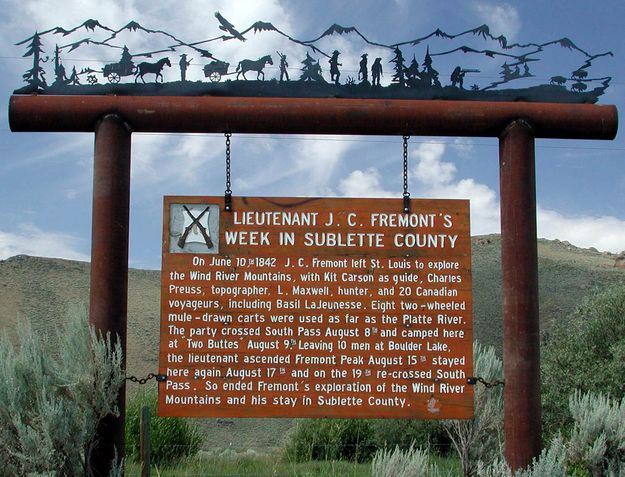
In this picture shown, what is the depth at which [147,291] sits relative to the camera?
43.6 metres

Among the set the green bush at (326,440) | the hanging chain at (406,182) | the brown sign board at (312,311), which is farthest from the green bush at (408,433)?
the hanging chain at (406,182)

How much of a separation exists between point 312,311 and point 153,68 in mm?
2594

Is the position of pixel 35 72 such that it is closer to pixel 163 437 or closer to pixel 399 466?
pixel 399 466

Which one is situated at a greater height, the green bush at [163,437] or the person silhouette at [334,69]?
the person silhouette at [334,69]

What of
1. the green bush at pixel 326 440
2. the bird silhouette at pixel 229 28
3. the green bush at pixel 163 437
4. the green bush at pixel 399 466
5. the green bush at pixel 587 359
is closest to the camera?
the green bush at pixel 399 466

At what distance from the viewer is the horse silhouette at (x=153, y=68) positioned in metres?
6.85

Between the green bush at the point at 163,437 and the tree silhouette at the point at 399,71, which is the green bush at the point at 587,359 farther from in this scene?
the tree silhouette at the point at 399,71

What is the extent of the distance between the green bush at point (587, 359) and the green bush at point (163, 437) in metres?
7.36

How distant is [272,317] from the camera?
6523 millimetres

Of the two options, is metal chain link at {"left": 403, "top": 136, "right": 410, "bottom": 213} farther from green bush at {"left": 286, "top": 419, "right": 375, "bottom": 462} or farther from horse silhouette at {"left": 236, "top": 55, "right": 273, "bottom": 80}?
green bush at {"left": 286, "top": 419, "right": 375, "bottom": 462}

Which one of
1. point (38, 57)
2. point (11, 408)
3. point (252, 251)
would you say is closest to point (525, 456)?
point (252, 251)

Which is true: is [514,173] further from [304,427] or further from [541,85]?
[304,427]

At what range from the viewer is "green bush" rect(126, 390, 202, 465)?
14.3 m

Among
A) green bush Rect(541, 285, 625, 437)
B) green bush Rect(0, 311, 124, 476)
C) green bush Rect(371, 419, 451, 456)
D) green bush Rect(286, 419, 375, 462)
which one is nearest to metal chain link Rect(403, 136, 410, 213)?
green bush Rect(0, 311, 124, 476)
